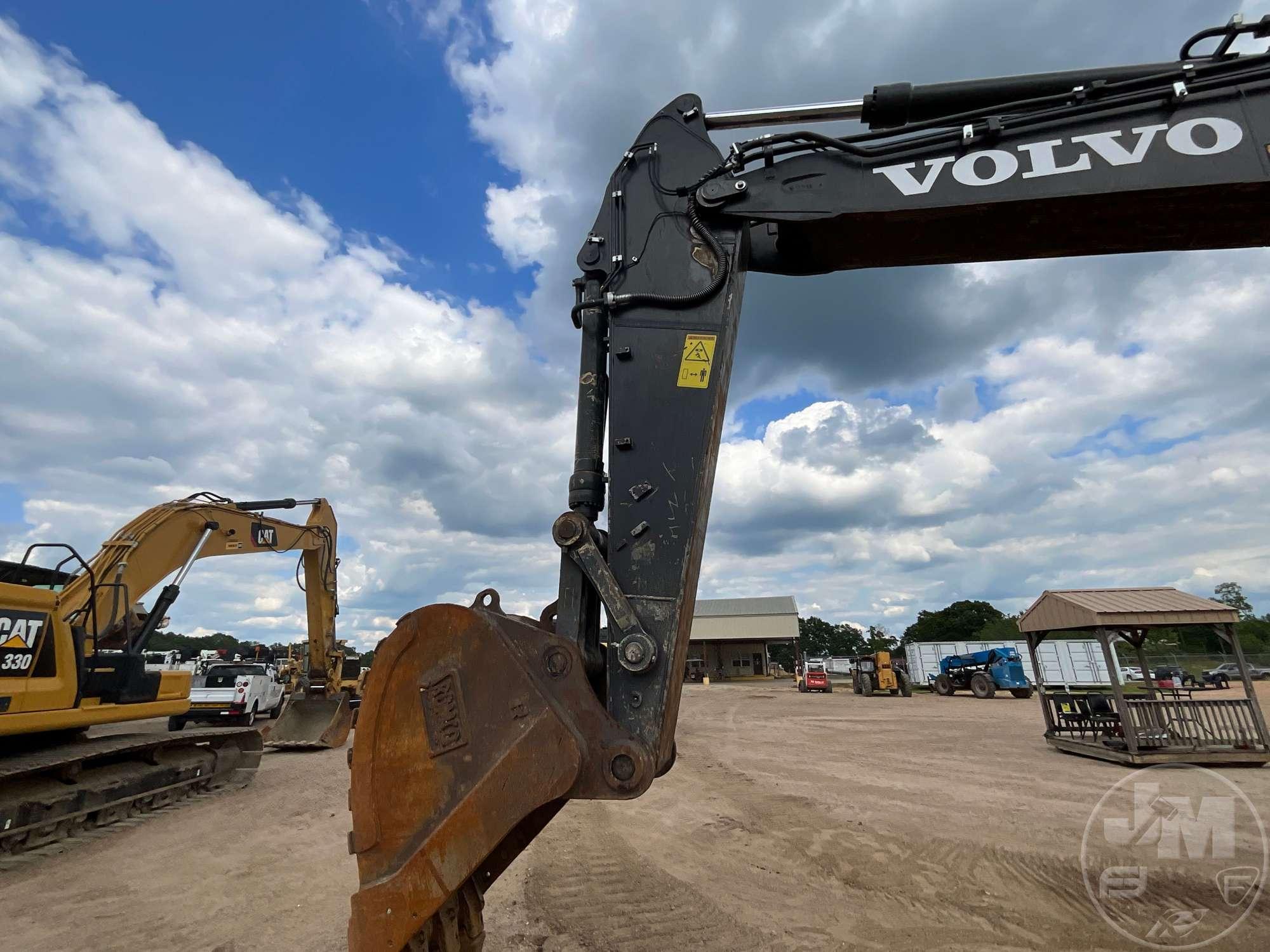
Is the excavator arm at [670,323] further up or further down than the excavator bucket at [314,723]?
further up

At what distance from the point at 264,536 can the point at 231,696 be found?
16.5 feet

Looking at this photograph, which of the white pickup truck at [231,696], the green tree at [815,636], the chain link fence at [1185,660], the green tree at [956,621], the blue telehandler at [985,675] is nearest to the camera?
the white pickup truck at [231,696]

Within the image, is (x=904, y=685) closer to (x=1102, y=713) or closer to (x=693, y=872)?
(x=1102, y=713)

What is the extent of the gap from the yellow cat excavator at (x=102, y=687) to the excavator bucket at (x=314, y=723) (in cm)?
261

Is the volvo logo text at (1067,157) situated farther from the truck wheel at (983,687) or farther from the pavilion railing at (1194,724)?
the truck wheel at (983,687)

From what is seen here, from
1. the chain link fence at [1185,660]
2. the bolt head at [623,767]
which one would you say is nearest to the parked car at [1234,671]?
the chain link fence at [1185,660]

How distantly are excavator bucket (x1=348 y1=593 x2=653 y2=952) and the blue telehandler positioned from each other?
2851 cm

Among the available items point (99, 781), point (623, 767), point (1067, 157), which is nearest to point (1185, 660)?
point (1067, 157)

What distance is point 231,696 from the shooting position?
1396 cm

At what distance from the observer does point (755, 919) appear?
4316mm

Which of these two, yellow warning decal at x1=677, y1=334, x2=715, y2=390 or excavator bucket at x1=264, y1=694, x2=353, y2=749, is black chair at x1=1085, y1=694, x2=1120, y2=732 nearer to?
yellow warning decal at x1=677, y1=334, x2=715, y2=390

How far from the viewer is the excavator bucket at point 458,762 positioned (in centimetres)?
230

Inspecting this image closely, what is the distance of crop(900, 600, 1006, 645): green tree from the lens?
238ft

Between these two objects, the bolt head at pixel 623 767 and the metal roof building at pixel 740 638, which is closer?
the bolt head at pixel 623 767
